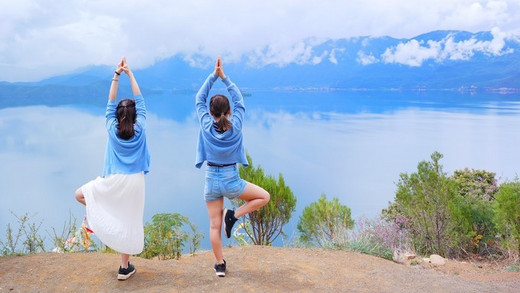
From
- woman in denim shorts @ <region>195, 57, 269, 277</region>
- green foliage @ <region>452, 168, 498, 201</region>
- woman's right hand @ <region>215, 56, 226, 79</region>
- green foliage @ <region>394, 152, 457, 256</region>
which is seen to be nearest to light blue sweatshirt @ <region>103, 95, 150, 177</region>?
Answer: woman in denim shorts @ <region>195, 57, 269, 277</region>

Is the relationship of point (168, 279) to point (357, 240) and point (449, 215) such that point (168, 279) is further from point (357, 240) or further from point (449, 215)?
point (449, 215)

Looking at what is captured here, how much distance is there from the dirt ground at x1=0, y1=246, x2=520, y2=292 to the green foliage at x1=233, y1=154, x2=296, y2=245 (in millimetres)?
1562

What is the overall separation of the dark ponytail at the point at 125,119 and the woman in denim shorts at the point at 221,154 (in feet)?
1.92

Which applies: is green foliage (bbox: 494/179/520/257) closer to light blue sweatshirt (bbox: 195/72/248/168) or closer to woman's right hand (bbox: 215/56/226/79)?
light blue sweatshirt (bbox: 195/72/248/168)

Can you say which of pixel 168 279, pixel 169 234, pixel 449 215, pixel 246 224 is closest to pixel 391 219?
pixel 449 215

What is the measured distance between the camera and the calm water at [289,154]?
32431 millimetres

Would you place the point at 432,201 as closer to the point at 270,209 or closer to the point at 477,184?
the point at 270,209

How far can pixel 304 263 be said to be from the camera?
17.1 feet

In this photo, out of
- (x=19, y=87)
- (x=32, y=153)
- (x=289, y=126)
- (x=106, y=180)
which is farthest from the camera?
(x=19, y=87)

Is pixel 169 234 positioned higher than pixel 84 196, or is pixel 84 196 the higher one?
pixel 84 196

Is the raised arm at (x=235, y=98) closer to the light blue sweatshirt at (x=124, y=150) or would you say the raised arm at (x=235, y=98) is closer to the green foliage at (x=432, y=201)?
the light blue sweatshirt at (x=124, y=150)

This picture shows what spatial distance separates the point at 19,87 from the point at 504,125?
11539cm

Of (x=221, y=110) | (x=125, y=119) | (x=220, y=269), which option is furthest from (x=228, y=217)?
(x=125, y=119)

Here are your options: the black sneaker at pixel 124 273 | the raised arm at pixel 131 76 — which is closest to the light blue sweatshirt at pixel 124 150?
the raised arm at pixel 131 76
